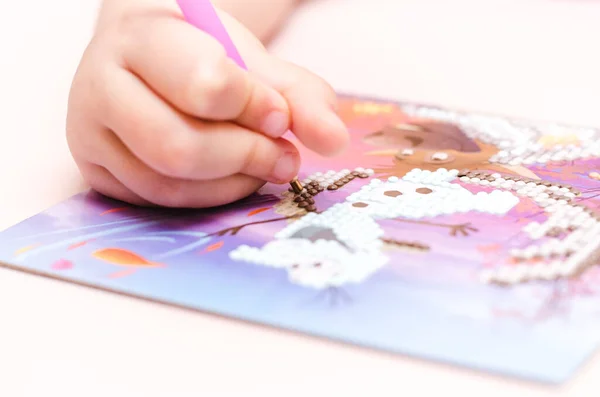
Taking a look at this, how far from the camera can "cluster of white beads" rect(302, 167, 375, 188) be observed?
50 cm

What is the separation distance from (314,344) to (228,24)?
25cm

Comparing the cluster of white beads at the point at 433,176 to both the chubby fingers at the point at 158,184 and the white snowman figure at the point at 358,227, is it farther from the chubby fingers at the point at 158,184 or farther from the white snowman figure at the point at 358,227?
the chubby fingers at the point at 158,184

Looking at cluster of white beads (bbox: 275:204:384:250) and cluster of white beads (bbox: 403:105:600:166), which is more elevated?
cluster of white beads (bbox: 403:105:600:166)

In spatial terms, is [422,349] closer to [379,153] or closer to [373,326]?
[373,326]

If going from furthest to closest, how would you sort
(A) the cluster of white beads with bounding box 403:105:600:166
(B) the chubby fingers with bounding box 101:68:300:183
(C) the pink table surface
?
(A) the cluster of white beads with bounding box 403:105:600:166, (B) the chubby fingers with bounding box 101:68:300:183, (C) the pink table surface

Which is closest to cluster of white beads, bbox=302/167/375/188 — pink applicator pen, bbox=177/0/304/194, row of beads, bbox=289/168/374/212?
row of beads, bbox=289/168/374/212

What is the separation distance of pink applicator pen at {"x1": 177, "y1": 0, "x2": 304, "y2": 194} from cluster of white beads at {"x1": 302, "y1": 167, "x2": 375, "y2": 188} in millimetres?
100

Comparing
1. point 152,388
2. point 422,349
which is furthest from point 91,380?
point 422,349

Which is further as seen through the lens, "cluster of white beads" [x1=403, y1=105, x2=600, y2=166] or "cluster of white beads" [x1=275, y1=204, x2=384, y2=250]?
"cluster of white beads" [x1=403, y1=105, x2=600, y2=166]

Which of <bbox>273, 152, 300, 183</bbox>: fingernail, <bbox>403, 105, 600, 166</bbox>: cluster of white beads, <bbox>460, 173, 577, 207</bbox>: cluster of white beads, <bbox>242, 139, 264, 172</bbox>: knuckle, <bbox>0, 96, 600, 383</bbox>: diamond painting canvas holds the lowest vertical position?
<bbox>0, 96, 600, 383</bbox>: diamond painting canvas

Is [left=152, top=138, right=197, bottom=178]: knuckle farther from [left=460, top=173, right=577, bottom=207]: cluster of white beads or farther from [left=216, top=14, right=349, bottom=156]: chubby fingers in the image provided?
[left=460, top=173, right=577, bottom=207]: cluster of white beads

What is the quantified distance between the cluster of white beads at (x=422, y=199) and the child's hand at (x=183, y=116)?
0.16ft

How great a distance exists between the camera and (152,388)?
1.02 ft

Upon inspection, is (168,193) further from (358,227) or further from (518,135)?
(518,135)
